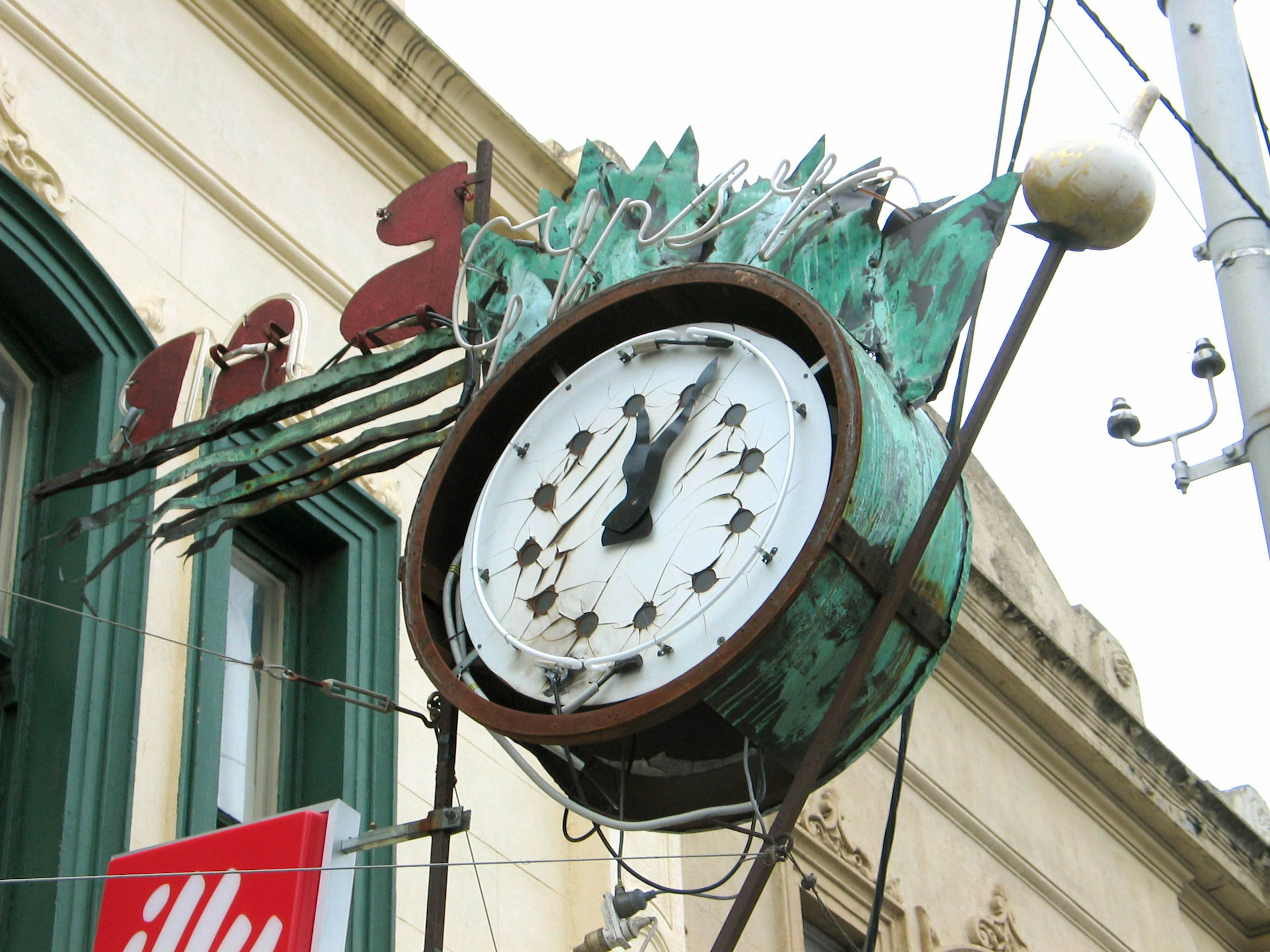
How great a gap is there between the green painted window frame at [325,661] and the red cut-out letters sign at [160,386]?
0.81 meters

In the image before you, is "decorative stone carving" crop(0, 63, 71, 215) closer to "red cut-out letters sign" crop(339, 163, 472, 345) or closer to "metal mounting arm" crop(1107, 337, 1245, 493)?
"red cut-out letters sign" crop(339, 163, 472, 345)

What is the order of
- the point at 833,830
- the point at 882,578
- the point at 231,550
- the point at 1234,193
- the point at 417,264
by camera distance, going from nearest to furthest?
the point at 882,578
the point at 417,264
the point at 231,550
the point at 1234,193
the point at 833,830

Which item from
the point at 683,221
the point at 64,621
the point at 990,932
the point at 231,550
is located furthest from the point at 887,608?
the point at 990,932

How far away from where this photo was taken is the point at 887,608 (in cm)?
468

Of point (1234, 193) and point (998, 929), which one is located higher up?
point (1234, 193)

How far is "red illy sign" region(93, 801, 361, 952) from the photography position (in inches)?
198

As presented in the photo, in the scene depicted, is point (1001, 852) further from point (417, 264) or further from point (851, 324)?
point (851, 324)

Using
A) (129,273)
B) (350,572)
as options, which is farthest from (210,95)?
(350,572)

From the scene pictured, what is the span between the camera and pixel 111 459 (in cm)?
633

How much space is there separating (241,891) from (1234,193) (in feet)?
17.2

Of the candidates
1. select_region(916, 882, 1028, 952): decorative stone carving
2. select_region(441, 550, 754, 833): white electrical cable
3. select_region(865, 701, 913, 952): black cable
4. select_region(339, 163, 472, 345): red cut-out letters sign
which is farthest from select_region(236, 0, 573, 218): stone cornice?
select_region(916, 882, 1028, 952): decorative stone carving

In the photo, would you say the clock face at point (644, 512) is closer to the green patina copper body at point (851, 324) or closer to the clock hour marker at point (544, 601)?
the clock hour marker at point (544, 601)

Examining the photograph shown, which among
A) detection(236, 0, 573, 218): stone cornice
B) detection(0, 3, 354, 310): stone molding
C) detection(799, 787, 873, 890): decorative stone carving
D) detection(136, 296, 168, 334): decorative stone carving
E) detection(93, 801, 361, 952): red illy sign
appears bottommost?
detection(93, 801, 361, 952): red illy sign

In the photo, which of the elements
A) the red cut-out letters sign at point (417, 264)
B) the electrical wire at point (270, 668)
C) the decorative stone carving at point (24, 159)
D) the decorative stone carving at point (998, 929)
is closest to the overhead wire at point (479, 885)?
the electrical wire at point (270, 668)
